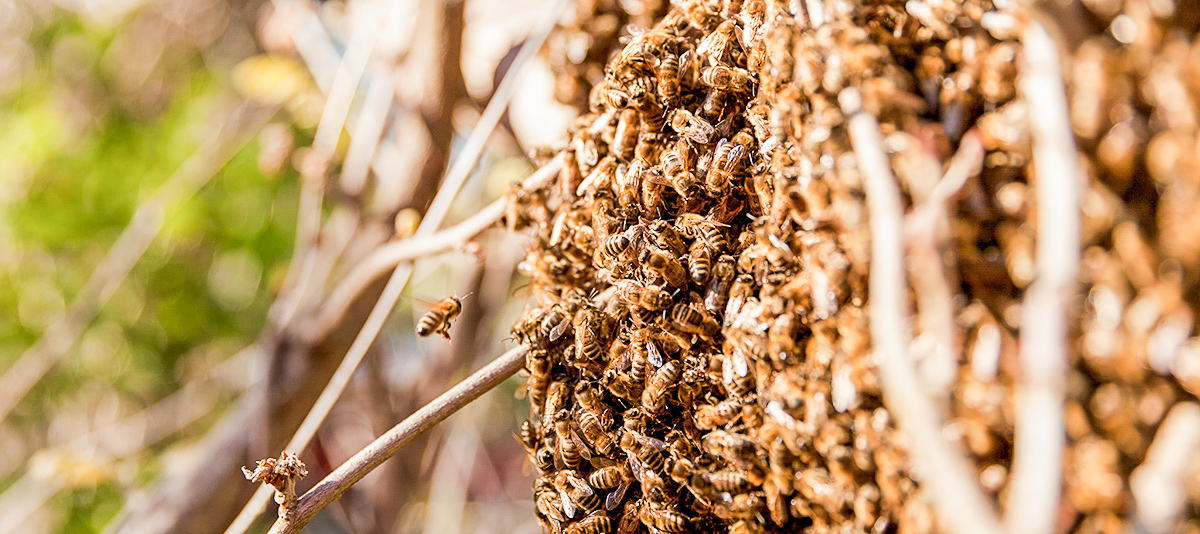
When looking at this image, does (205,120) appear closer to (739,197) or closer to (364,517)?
(364,517)

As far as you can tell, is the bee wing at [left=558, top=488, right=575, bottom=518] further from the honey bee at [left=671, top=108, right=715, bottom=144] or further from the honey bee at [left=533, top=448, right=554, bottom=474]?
the honey bee at [left=671, top=108, right=715, bottom=144]

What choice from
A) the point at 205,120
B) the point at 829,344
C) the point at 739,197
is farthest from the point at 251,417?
the point at 205,120

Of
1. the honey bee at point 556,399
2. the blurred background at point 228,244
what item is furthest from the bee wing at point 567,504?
the blurred background at point 228,244

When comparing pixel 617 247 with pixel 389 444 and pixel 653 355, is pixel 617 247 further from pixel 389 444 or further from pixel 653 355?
pixel 389 444

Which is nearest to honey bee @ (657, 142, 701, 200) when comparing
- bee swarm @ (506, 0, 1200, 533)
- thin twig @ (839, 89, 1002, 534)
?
bee swarm @ (506, 0, 1200, 533)

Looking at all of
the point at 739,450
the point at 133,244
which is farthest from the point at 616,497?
the point at 133,244

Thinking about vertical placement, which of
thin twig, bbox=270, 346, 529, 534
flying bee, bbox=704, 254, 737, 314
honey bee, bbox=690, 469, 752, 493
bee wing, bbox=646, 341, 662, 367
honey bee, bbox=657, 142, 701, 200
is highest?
honey bee, bbox=657, 142, 701, 200

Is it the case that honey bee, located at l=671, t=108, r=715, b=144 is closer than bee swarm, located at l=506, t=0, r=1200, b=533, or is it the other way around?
bee swarm, located at l=506, t=0, r=1200, b=533

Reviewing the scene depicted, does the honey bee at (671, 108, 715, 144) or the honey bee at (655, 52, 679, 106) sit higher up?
the honey bee at (655, 52, 679, 106)

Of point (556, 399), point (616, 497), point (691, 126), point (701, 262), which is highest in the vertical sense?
point (691, 126)
